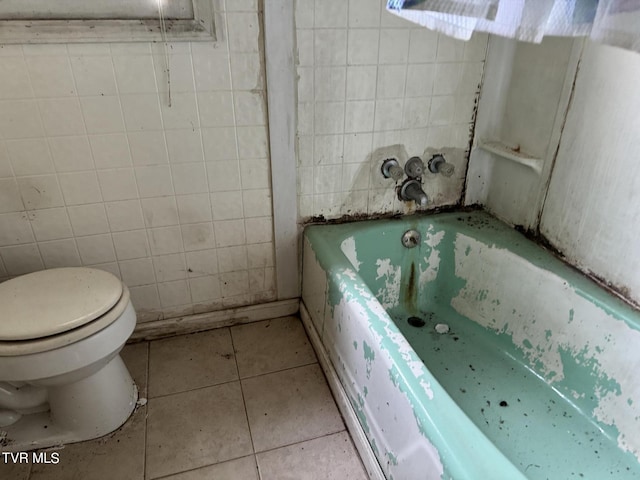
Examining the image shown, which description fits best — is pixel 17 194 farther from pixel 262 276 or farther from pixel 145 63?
pixel 262 276

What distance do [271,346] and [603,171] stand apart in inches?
50.1

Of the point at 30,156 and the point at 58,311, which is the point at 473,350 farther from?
the point at 30,156

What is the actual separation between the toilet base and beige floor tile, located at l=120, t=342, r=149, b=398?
0.14 m


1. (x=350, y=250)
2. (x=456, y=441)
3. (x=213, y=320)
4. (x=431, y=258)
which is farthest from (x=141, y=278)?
(x=456, y=441)

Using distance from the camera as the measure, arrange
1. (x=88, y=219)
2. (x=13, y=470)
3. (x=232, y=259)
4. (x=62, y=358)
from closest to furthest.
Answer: (x=62, y=358) < (x=13, y=470) < (x=88, y=219) < (x=232, y=259)

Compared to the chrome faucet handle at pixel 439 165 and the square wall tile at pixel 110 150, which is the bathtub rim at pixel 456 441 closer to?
the chrome faucet handle at pixel 439 165

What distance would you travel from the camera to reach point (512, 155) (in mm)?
1605

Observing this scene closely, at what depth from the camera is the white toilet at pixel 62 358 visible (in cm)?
112

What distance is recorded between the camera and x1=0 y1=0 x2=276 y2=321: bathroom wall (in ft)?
4.25

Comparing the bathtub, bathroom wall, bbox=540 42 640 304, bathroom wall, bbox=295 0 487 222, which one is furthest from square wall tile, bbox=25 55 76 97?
bathroom wall, bbox=540 42 640 304

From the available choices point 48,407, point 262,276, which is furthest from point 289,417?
point 48,407

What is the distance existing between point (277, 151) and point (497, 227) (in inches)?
35.5

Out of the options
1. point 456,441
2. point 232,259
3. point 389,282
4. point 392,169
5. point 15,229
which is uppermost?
point 392,169

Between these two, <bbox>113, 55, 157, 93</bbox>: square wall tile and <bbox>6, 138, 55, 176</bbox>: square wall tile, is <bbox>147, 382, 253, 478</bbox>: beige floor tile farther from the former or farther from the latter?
<bbox>113, 55, 157, 93</bbox>: square wall tile
